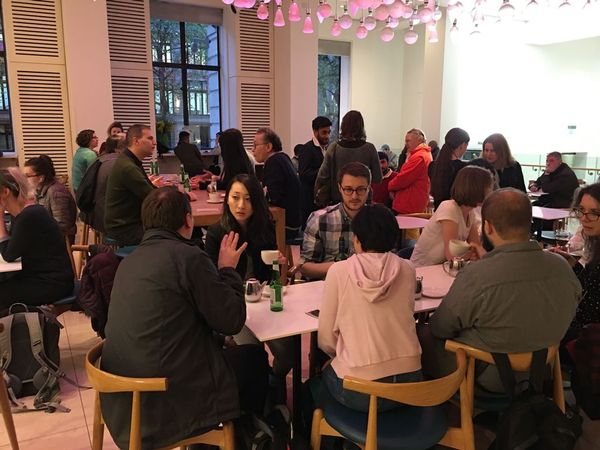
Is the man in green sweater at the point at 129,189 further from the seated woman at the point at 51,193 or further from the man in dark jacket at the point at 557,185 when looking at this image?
the man in dark jacket at the point at 557,185

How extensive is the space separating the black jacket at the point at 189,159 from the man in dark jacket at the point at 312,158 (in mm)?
2640

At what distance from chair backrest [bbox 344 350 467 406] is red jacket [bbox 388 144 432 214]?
3269 mm

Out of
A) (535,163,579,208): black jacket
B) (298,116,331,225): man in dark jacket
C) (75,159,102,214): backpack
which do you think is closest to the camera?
(75,159,102,214): backpack

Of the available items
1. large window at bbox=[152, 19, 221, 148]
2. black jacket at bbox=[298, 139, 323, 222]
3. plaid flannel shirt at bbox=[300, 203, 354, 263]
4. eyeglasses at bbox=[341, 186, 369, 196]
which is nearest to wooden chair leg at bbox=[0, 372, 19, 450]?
plaid flannel shirt at bbox=[300, 203, 354, 263]

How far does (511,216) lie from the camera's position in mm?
1920

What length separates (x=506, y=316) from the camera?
1831mm

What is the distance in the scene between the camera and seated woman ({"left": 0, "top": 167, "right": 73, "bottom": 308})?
2922 mm

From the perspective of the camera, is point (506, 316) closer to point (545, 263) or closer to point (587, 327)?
point (545, 263)

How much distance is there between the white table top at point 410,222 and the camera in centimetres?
402

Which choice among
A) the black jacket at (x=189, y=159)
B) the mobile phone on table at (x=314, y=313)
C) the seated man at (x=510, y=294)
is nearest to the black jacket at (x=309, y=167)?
the black jacket at (x=189, y=159)

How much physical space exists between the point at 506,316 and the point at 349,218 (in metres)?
1.18

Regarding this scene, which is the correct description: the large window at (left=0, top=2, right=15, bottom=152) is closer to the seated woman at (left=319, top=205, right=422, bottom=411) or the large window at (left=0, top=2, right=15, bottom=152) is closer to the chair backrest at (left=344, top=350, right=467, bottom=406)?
the seated woman at (left=319, top=205, right=422, bottom=411)

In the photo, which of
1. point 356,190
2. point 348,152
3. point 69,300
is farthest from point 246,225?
point 348,152

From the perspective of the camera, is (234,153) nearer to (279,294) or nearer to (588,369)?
(279,294)
